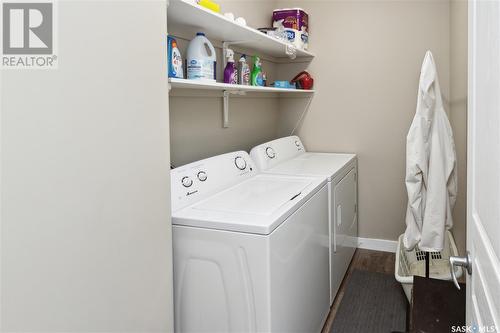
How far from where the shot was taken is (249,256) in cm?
148

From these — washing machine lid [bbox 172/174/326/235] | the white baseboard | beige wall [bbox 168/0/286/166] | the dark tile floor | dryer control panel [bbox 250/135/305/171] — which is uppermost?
beige wall [bbox 168/0/286/166]

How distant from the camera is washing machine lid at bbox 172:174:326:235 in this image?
1.52 meters

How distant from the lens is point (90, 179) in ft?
3.52

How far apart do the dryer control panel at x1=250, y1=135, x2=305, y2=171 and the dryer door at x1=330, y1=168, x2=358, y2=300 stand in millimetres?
490

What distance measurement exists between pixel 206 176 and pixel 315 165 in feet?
3.56

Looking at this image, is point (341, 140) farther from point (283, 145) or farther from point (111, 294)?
point (111, 294)

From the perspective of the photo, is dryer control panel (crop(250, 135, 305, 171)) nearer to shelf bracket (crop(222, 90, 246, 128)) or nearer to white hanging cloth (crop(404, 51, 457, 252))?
shelf bracket (crop(222, 90, 246, 128))

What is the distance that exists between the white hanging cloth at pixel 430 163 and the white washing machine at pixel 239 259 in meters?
0.56

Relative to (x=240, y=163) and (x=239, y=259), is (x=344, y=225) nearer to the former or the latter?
(x=240, y=163)

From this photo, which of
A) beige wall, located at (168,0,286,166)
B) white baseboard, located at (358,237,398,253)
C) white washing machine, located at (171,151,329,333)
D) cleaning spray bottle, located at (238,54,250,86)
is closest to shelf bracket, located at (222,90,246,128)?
beige wall, located at (168,0,286,166)

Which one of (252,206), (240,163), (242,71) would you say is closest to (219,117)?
(242,71)

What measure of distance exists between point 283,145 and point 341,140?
0.68 metres

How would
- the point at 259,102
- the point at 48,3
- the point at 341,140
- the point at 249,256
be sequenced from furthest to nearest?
the point at 341,140, the point at 259,102, the point at 249,256, the point at 48,3

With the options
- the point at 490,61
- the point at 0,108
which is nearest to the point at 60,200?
the point at 0,108
